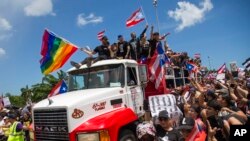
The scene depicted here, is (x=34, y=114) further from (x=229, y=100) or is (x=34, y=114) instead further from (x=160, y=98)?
(x=229, y=100)

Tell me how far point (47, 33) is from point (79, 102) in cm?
418

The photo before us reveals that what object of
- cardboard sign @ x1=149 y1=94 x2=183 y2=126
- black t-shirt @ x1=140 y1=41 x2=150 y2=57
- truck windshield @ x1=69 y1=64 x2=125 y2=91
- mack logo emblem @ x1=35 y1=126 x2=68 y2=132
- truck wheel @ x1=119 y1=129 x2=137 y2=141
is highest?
black t-shirt @ x1=140 y1=41 x2=150 y2=57

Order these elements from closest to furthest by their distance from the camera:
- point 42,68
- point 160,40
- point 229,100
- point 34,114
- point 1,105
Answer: point 229,100 → point 34,114 → point 42,68 → point 160,40 → point 1,105

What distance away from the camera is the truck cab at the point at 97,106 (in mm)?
7348

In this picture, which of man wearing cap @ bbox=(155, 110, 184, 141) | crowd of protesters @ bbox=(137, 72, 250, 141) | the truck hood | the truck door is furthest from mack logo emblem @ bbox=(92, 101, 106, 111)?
man wearing cap @ bbox=(155, 110, 184, 141)

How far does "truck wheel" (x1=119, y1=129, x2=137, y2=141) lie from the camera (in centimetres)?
774

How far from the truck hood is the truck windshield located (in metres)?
0.24

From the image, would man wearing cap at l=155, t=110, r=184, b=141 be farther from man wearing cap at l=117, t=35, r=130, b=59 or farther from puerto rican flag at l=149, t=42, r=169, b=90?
man wearing cap at l=117, t=35, r=130, b=59

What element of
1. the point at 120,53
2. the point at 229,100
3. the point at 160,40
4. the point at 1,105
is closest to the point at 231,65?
the point at 160,40

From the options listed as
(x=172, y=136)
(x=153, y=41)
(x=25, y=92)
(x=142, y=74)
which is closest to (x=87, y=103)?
(x=142, y=74)

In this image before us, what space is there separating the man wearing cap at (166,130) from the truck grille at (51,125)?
102 inches

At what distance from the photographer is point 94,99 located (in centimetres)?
784

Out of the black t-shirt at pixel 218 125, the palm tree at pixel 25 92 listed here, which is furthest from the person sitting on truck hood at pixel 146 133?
the palm tree at pixel 25 92

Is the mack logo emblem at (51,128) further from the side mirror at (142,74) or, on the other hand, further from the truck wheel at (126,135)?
the side mirror at (142,74)
